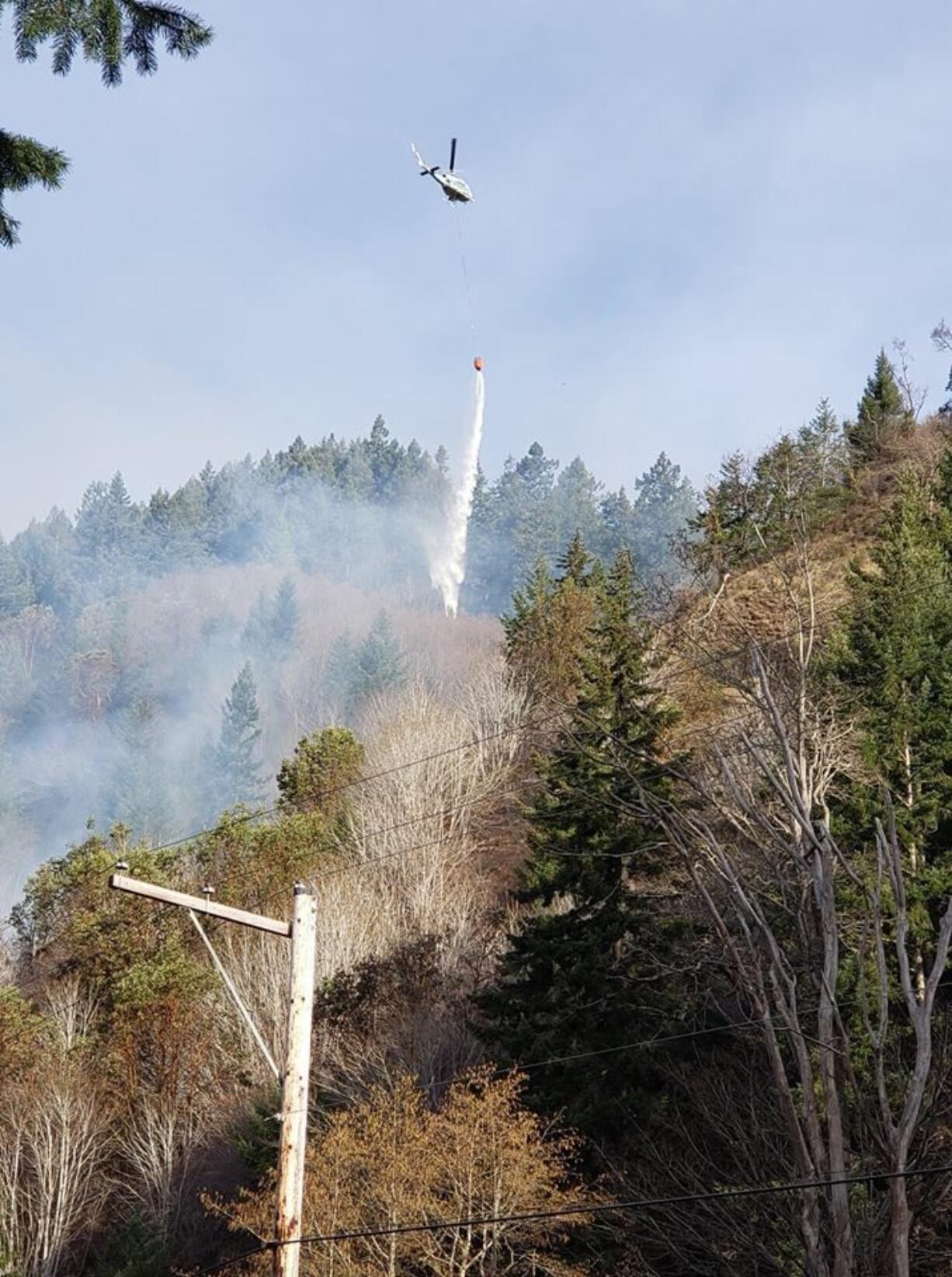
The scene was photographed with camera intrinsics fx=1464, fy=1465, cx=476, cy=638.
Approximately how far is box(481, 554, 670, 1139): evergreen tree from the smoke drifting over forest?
1909 inches

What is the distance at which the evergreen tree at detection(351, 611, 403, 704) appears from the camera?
3219 inches

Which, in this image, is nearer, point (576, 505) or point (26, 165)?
point (26, 165)

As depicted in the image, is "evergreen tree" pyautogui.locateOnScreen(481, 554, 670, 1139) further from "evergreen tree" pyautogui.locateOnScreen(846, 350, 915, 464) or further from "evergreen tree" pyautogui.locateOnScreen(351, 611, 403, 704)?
"evergreen tree" pyautogui.locateOnScreen(351, 611, 403, 704)

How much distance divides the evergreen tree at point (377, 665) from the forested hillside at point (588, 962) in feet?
46.3

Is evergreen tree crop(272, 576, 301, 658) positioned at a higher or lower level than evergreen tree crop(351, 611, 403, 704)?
higher

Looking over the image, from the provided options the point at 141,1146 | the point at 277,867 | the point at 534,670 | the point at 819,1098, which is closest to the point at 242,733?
the point at 534,670

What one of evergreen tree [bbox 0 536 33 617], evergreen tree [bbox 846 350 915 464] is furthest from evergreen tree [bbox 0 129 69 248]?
evergreen tree [bbox 0 536 33 617]

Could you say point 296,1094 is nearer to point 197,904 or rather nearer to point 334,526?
point 197,904

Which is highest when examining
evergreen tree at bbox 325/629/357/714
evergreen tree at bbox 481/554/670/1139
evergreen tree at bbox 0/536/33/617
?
evergreen tree at bbox 0/536/33/617

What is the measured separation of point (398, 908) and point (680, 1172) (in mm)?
18277

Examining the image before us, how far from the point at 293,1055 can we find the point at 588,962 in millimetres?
14617

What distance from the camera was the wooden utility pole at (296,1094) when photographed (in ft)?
33.4

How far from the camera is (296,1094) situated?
10453 mm

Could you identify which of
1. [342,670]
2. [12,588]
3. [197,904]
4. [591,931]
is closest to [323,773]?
[591,931]
